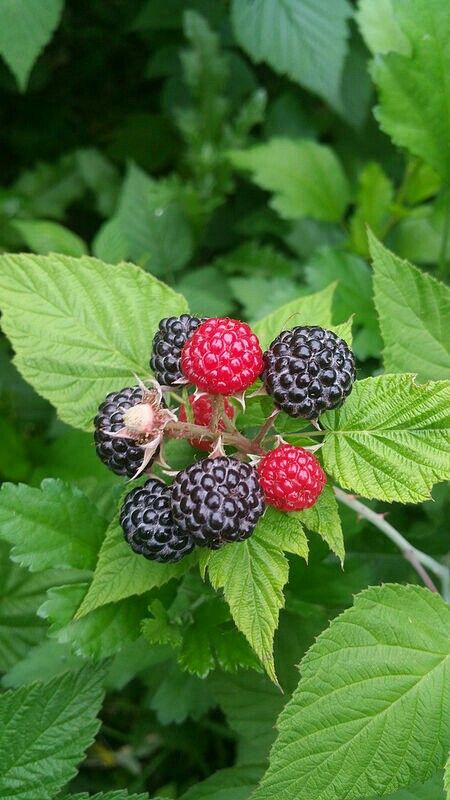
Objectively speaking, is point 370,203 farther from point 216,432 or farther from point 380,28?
point 216,432

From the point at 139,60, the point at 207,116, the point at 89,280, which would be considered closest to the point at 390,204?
the point at 207,116

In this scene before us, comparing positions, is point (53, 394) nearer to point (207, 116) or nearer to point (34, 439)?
point (34, 439)

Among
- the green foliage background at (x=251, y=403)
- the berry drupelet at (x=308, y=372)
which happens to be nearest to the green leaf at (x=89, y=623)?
the green foliage background at (x=251, y=403)

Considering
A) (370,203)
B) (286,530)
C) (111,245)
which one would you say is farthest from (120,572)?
(370,203)

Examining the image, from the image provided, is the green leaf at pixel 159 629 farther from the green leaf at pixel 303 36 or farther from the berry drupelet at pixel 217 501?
the green leaf at pixel 303 36

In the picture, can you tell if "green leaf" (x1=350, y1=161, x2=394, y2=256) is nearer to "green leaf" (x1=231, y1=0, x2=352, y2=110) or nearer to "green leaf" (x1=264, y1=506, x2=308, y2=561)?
"green leaf" (x1=231, y1=0, x2=352, y2=110)

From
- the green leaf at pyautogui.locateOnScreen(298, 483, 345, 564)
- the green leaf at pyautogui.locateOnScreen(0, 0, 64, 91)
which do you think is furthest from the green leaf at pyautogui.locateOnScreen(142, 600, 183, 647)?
the green leaf at pyautogui.locateOnScreen(0, 0, 64, 91)
